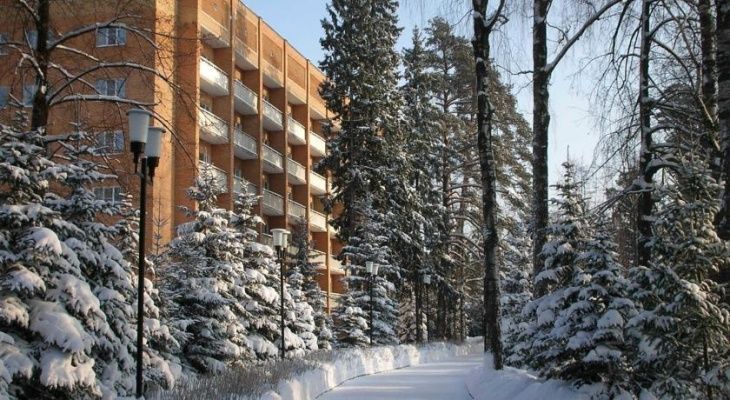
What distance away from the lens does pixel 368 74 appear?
33.5 m

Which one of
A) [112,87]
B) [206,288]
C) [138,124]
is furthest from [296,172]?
[138,124]

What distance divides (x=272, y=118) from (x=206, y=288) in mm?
26798

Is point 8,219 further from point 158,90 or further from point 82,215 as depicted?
point 158,90

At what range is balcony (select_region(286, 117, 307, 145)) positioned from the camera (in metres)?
Result: 46.7

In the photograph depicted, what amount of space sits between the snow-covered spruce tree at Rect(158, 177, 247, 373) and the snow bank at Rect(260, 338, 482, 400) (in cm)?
234

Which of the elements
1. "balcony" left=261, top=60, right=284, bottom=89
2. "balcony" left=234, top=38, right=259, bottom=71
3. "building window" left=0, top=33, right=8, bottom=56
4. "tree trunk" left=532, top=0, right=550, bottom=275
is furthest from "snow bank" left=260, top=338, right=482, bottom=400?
"balcony" left=261, top=60, right=284, bottom=89

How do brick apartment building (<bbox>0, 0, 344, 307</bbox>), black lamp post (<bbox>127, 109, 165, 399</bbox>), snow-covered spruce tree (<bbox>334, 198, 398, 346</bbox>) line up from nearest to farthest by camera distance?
black lamp post (<bbox>127, 109, 165, 399</bbox>) < brick apartment building (<bbox>0, 0, 344, 307</bbox>) < snow-covered spruce tree (<bbox>334, 198, 398, 346</bbox>)

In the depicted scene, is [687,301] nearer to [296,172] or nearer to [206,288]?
[206,288]

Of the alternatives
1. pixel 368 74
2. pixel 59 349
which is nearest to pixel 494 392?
pixel 59 349

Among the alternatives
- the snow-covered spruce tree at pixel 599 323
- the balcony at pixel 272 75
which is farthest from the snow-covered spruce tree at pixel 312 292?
the snow-covered spruce tree at pixel 599 323

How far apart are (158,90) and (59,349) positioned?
722 centimetres

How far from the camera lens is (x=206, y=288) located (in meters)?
17.5

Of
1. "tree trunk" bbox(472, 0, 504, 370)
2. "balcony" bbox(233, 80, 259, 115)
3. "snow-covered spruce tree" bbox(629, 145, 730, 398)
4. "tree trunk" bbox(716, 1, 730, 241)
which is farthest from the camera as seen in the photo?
"balcony" bbox(233, 80, 259, 115)

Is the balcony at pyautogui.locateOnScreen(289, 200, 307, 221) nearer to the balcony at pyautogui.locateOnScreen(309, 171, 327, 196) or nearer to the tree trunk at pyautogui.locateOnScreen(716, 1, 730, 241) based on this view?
the balcony at pyautogui.locateOnScreen(309, 171, 327, 196)
